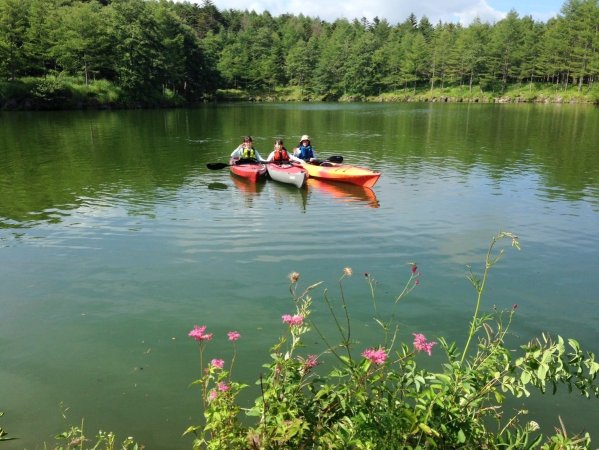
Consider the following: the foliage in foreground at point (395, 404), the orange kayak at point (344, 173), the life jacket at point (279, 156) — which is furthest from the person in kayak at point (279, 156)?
the foliage in foreground at point (395, 404)

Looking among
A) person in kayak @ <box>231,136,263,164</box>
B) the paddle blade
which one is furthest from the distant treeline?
person in kayak @ <box>231,136,263,164</box>

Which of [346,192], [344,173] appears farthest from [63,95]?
[346,192]

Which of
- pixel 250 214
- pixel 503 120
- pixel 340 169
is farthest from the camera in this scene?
pixel 503 120

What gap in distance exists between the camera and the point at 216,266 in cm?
894

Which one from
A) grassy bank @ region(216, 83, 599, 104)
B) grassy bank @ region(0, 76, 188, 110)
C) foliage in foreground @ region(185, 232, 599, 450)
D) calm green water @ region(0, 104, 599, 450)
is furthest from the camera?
grassy bank @ region(216, 83, 599, 104)

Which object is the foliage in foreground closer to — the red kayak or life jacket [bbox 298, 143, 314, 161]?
the red kayak

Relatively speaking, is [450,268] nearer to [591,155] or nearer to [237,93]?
[591,155]

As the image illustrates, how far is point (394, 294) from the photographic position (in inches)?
311

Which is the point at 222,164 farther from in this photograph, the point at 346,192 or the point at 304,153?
the point at 346,192

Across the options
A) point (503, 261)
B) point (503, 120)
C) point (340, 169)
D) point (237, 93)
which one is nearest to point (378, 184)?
point (340, 169)

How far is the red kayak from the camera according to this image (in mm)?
17328

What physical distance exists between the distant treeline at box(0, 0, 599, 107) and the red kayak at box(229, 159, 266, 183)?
4123 centimetres

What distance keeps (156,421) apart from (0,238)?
25.5 feet

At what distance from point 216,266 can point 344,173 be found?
8.04 m
